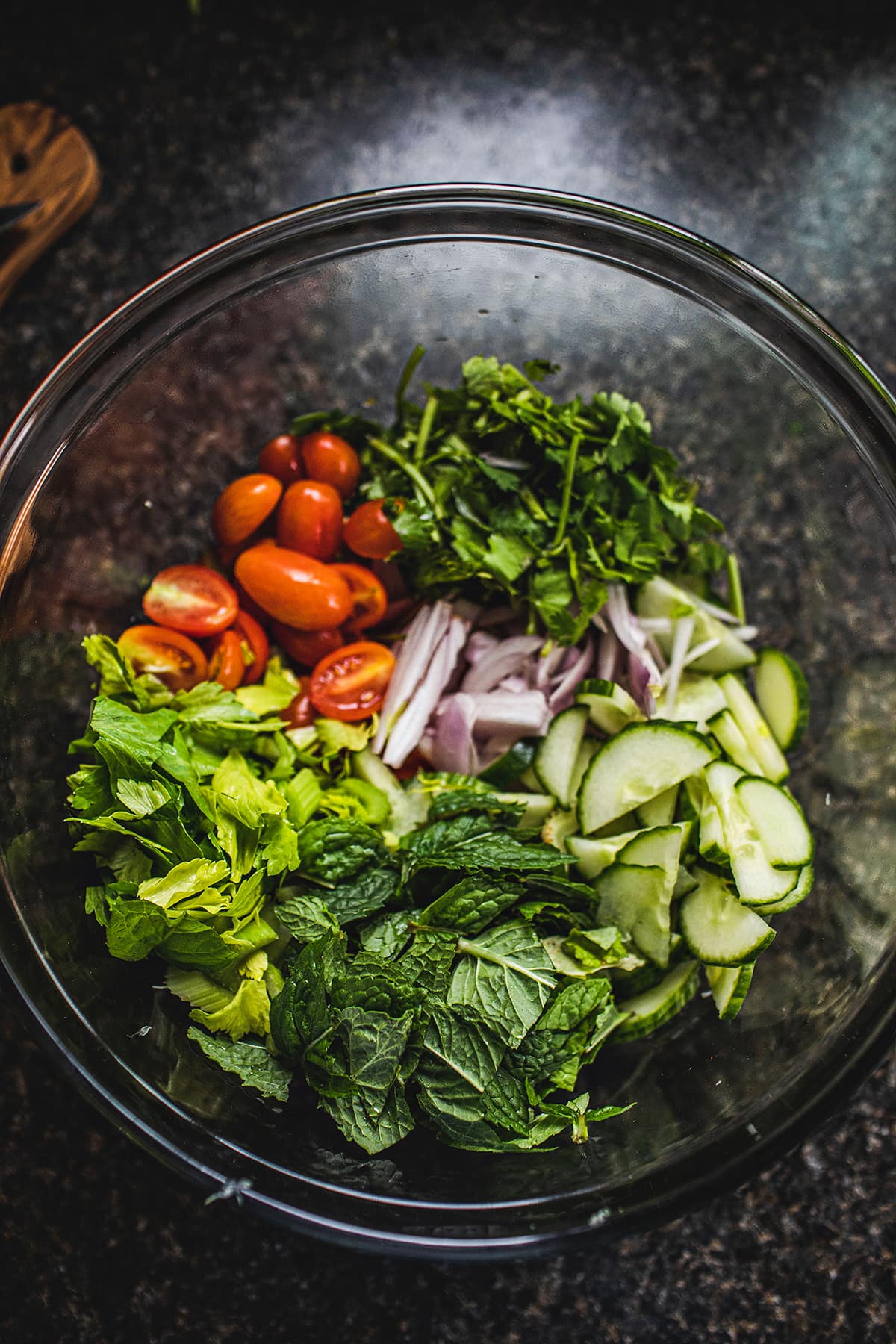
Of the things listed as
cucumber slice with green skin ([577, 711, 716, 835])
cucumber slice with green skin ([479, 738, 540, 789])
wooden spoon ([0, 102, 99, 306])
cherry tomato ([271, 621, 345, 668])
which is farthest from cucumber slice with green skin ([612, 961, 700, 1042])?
wooden spoon ([0, 102, 99, 306])

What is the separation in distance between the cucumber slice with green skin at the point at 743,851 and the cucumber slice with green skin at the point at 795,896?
14mm

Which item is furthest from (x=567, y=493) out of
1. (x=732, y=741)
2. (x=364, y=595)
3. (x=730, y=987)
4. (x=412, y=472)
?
(x=730, y=987)

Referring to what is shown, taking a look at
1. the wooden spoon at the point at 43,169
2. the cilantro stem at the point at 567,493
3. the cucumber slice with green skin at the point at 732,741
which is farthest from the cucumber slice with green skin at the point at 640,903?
the wooden spoon at the point at 43,169

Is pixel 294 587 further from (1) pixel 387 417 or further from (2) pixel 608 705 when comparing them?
(2) pixel 608 705

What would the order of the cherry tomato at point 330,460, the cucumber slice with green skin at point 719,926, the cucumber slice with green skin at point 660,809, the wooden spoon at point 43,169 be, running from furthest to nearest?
the wooden spoon at point 43,169, the cherry tomato at point 330,460, the cucumber slice with green skin at point 660,809, the cucumber slice with green skin at point 719,926

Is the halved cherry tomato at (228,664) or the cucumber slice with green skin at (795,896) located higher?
the cucumber slice with green skin at (795,896)

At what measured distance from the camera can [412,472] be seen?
139cm

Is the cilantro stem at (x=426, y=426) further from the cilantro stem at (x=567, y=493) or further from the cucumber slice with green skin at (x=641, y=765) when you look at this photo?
the cucumber slice with green skin at (x=641, y=765)

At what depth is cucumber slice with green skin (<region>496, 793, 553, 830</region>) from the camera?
138 centimetres

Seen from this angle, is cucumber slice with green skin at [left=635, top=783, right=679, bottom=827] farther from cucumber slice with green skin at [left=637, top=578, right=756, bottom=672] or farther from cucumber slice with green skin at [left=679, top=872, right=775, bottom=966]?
cucumber slice with green skin at [left=637, top=578, right=756, bottom=672]

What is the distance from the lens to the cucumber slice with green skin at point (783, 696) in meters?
1.45

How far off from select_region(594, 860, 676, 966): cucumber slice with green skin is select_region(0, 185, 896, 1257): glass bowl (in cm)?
20

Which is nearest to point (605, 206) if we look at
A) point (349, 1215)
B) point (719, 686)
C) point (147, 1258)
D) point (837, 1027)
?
point (719, 686)

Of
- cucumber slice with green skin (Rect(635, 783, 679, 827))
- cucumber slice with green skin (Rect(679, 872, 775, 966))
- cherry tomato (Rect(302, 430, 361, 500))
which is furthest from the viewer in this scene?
cherry tomato (Rect(302, 430, 361, 500))
